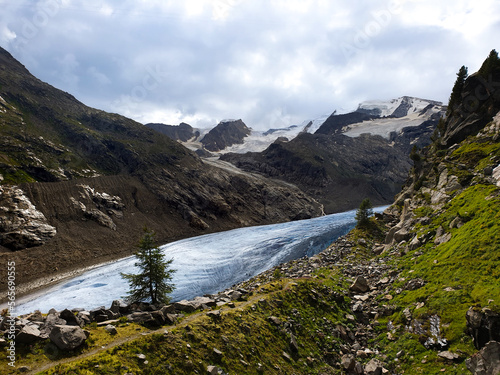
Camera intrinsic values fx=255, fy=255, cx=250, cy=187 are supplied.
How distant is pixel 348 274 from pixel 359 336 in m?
12.4

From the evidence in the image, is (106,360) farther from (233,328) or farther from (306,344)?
(306,344)

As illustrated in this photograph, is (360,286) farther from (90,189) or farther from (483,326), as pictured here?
(90,189)

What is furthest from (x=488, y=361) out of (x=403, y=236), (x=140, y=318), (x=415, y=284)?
(x=403, y=236)

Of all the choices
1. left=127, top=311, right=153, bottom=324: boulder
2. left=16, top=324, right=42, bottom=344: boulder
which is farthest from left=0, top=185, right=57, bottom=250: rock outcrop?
left=16, top=324, right=42, bottom=344: boulder

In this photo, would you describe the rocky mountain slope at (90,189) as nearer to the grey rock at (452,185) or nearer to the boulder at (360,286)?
the boulder at (360,286)

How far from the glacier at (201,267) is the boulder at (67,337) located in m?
38.9

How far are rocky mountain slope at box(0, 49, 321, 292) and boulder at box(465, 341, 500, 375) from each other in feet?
261

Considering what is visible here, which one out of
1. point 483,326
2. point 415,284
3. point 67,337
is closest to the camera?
point 67,337

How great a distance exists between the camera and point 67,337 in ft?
40.0

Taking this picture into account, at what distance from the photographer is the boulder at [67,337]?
39.1 ft

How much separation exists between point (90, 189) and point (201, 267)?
67886 mm

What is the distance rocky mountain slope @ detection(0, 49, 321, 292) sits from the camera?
76.2m

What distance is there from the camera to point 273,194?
168m

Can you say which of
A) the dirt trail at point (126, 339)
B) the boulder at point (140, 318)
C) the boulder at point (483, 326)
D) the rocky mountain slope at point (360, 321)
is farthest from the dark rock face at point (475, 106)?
the boulder at point (140, 318)
